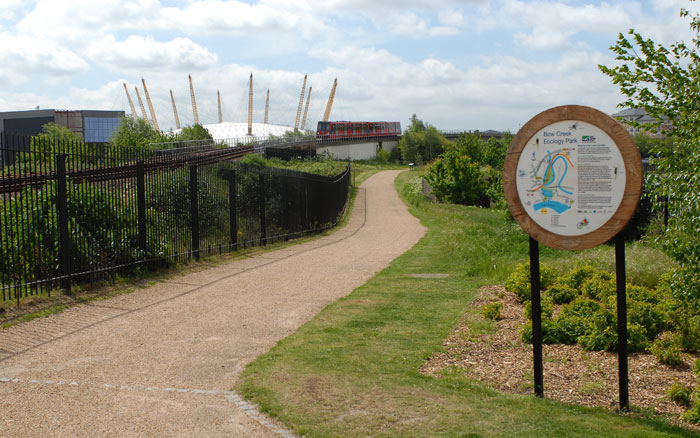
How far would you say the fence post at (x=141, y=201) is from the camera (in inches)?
461

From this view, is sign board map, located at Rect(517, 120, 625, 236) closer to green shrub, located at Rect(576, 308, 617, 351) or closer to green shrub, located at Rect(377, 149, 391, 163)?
green shrub, located at Rect(576, 308, 617, 351)

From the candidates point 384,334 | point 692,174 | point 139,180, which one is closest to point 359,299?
point 384,334

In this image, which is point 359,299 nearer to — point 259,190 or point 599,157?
point 599,157

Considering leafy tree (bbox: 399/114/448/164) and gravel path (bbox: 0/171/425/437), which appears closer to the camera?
gravel path (bbox: 0/171/425/437)

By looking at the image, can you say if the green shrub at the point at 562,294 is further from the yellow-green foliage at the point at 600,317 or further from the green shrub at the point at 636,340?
the green shrub at the point at 636,340

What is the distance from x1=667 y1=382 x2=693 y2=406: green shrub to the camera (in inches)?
205

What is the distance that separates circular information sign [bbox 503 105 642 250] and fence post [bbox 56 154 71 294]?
22.2ft

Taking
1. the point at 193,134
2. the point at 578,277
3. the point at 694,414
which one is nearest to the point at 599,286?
the point at 578,277

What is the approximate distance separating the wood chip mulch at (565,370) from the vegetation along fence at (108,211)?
6.03 metres

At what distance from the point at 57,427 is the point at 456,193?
35.9 m

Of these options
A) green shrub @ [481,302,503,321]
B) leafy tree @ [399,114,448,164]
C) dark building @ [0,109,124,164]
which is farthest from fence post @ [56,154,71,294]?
leafy tree @ [399,114,448,164]

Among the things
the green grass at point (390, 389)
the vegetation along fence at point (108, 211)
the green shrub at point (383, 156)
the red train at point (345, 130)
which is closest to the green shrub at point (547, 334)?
the green grass at point (390, 389)

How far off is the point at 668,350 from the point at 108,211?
28.9 feet

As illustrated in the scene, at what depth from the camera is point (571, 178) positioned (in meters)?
5.48
